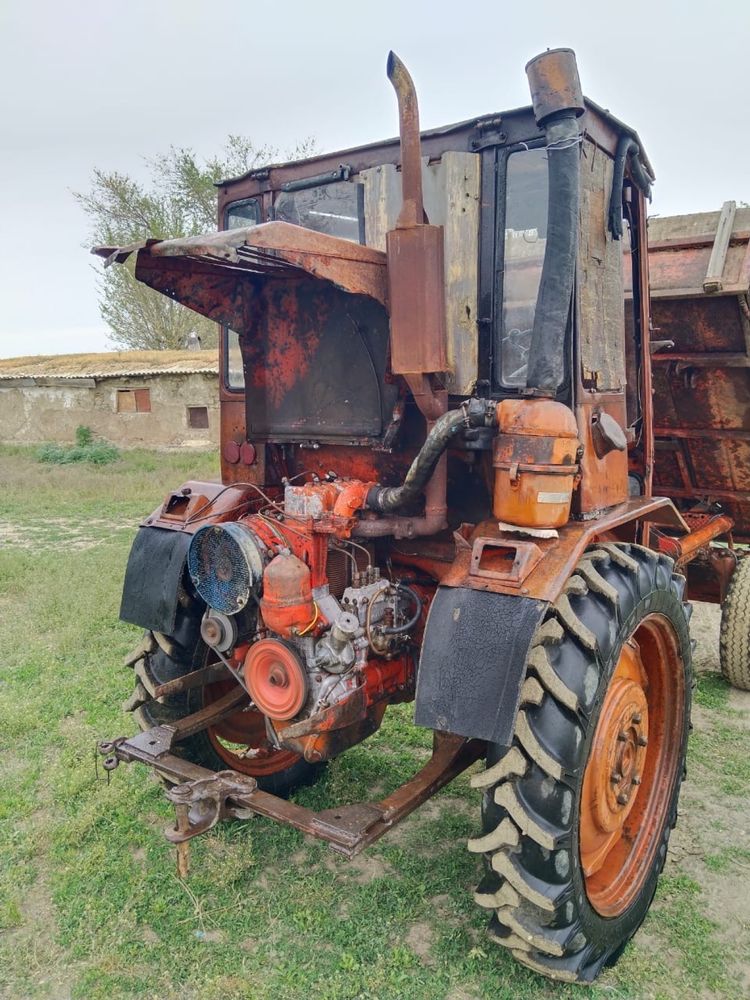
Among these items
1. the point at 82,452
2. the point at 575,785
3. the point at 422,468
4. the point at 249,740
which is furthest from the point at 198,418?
the point at 575,785

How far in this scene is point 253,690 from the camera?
118 inches

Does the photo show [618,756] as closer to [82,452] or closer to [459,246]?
[459,246]

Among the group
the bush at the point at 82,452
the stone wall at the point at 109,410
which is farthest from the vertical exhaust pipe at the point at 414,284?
the bush at the point at 82,452

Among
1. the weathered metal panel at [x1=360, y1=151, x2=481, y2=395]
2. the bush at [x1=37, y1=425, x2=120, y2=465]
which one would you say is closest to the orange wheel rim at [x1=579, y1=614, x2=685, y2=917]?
the weathered metal panel at [x1=360, y1=151, x2=481, y2=395]

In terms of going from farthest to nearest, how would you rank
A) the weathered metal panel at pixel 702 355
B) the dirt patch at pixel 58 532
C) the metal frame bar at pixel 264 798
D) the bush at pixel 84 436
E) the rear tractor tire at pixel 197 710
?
the bush at pixel 84 436, the dirt patch at pixel 58 532, the weathered metal panel at pixel 702 355, the rear tractor tire at pixel 197 710, the metal frame bar at pixel 264 798

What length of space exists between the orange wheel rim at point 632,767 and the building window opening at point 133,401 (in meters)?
17.7

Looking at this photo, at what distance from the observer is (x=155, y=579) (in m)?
3.40

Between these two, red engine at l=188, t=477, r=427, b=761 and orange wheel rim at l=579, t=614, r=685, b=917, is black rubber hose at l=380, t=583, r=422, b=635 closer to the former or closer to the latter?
red engine at l=188, t=477, r=427, b=761

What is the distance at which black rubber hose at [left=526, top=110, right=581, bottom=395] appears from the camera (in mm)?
2521

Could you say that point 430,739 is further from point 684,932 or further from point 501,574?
point 501,574

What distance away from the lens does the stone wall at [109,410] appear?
61.4 feet

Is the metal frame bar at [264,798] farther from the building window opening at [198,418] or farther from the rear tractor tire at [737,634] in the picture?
the building window opening at [198,418]

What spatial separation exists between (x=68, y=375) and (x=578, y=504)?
19.6m

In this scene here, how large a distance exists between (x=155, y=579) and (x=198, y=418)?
16.0 meters
